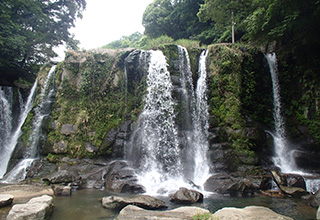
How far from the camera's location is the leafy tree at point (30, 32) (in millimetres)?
14641

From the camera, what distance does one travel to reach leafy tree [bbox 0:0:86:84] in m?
14.6

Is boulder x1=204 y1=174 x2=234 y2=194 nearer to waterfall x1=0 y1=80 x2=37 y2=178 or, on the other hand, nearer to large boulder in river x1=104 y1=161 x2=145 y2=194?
large boulder in river x1=104 y1=161 x2=145 y2=194

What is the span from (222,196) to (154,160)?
145 inches

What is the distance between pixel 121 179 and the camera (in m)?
8.96

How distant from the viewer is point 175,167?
32.8 feet

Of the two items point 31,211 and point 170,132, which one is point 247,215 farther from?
point 170,132

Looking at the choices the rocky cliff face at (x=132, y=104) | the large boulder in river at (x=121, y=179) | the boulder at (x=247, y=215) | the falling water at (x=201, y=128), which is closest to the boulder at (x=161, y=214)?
the boulder at (x=247, y=215)

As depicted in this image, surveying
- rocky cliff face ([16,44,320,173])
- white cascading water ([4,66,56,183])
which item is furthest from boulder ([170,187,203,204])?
white cascading water ([4,66,56,183])

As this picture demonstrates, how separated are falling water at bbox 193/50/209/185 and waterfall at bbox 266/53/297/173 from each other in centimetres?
364

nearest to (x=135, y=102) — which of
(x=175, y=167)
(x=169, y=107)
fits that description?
(x=169, y=107)

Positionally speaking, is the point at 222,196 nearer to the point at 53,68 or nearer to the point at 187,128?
the point at 187,128

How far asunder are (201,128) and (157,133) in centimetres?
237

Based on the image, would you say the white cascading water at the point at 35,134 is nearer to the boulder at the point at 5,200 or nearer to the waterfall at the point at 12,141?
the waterfall at the point at 12,141

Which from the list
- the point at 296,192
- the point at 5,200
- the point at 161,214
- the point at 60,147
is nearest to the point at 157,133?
the point at 60,147
